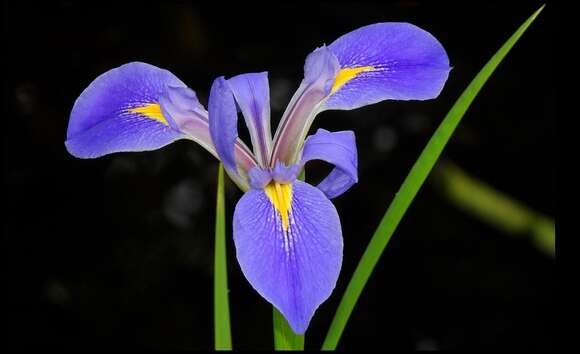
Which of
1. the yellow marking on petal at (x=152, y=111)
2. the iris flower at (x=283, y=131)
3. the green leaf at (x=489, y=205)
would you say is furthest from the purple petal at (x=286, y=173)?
the green leaf at (x=489, y=205)

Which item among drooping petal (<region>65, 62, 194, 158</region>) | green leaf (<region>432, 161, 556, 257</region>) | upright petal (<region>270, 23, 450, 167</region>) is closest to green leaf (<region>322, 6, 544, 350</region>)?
upright petal (<region>270, 23, 450, 167</region>)

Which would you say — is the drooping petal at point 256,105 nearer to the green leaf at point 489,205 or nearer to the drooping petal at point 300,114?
the drooping petal at point 300,114

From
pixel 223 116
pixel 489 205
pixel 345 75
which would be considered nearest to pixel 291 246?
pixel 223 116

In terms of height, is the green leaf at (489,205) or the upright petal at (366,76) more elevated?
the upright petal at (366,76)

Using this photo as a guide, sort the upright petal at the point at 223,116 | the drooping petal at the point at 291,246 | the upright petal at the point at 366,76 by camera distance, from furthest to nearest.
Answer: the upright petal at the point at 366,76 < the upright petal at the point at 223,116 < the drooping petal at the point at 291,246

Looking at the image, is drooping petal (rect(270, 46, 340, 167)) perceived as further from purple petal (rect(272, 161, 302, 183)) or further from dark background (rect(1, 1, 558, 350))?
dark background (rect(1, 1, 558, 350))

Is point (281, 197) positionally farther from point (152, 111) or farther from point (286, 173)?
point (152, 111)

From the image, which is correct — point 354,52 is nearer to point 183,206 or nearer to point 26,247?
point 183,206
